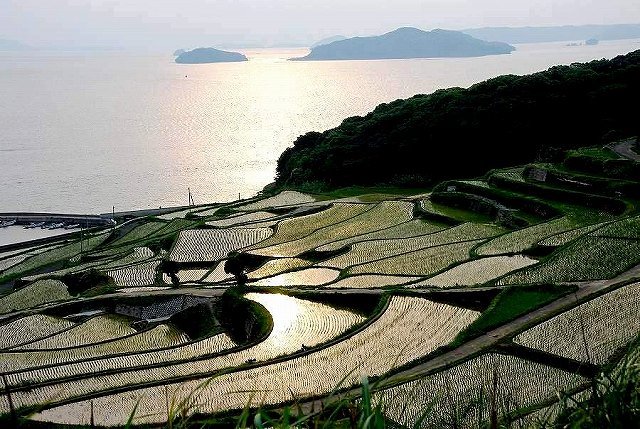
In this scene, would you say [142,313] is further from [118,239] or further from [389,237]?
[118,239]

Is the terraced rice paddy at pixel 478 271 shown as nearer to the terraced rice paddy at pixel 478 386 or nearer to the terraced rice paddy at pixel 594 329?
the terraced rice paddy at pixel 594 329

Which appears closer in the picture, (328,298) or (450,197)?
(328,298)

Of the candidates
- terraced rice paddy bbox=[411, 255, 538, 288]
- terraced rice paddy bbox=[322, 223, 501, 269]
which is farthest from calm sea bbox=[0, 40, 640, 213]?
terraced rice paddy bbox=[411, 255, 538, 288]

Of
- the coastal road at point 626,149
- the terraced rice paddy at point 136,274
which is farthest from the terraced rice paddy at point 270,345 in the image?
the coastal road at point 626,149

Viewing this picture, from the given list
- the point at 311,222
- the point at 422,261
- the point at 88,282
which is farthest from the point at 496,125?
the point at 88,282

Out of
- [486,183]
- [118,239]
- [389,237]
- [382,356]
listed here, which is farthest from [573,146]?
[382,356]

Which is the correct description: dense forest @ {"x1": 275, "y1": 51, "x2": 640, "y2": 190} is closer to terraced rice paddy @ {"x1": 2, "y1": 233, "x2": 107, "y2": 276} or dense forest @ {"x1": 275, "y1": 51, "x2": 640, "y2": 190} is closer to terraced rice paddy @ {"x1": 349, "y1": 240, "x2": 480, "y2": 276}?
terraced rice paddy @ {"x1": 2, "y1": 233, "x2": 107, "y2": 276}
